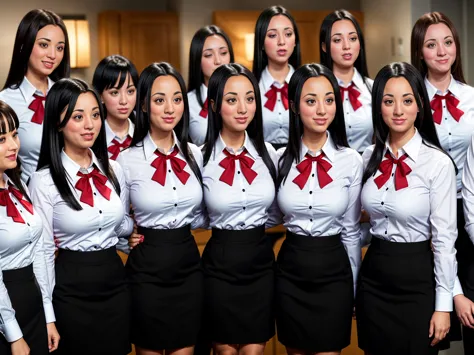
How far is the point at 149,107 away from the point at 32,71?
838mm

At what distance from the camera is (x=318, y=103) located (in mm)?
3689

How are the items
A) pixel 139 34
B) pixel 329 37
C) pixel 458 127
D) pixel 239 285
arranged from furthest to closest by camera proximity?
pixel 139 34, pixel 329 37, pixel 458 127, pixel 239 285

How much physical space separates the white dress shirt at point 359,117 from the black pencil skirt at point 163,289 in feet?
4.19

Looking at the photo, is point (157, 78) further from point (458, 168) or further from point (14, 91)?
point (458, 168)

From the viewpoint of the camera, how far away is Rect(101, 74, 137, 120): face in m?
4.29

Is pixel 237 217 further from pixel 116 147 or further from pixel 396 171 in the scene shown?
pixel 116 147

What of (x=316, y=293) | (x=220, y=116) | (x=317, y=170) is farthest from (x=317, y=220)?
(x=220, y=116)

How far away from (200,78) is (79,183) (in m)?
1.42

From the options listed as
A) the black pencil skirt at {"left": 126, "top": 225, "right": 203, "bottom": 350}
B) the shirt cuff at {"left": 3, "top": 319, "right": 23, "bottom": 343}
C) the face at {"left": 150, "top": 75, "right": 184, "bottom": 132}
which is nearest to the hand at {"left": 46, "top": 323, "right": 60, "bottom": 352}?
the shirt cuff at {"left": 3, "top": 319, "right": 23, "bottom": 343}

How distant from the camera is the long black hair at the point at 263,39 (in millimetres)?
4613

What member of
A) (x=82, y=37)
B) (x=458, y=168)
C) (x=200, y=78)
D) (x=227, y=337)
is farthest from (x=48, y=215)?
(x=82, y=37)

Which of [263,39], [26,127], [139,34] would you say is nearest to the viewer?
[26,127]

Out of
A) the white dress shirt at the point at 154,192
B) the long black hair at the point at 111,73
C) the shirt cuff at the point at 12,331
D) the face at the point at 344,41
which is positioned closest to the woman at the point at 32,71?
the long black hair at the point at 111,73

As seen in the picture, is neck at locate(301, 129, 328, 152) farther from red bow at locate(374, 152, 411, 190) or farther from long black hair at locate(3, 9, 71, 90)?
long black hair at locate(3, 9, 71, 90)
